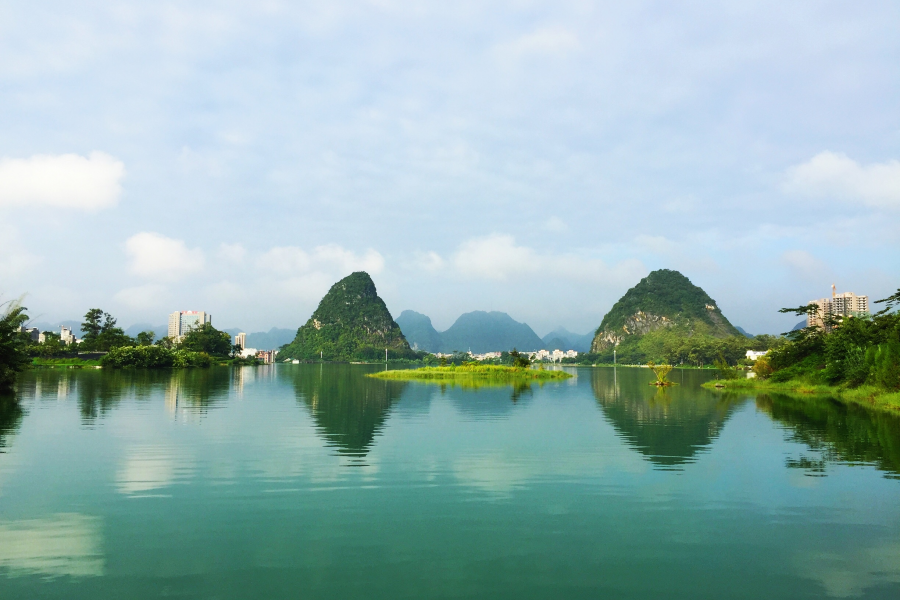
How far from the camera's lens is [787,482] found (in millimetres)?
10172

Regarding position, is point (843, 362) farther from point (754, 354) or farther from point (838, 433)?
point (754, 354)

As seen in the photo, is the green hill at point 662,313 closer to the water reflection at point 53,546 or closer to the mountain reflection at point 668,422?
the mountain reflection at point 668,422

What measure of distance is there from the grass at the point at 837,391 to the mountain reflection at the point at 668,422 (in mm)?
4869

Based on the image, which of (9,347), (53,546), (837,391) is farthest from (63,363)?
(837,391)

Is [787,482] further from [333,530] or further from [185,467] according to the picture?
[185,467]

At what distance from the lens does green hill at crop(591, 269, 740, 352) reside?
525 ft

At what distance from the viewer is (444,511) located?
821 cm

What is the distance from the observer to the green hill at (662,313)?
525ft

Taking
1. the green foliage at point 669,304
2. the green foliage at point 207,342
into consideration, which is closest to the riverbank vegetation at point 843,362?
the green foliage at point 207,342

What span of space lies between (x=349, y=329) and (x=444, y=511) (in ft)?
566

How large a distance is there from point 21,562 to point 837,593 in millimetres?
8414

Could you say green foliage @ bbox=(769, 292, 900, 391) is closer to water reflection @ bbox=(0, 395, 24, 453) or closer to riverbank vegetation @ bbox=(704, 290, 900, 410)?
riverbank vegetation @ bbox=(704, 290, 900, 410)

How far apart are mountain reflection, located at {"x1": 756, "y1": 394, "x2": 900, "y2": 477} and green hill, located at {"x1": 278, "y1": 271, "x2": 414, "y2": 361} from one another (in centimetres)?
14272

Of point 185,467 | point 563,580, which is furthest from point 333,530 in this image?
point 185,467
